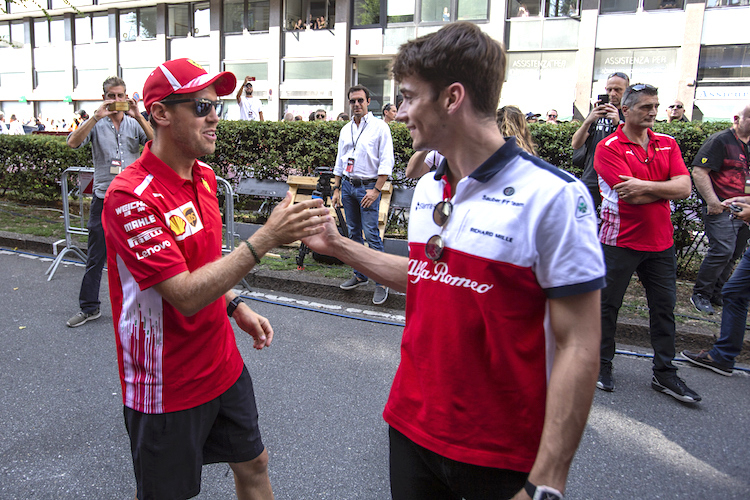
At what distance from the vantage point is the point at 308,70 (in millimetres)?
26281

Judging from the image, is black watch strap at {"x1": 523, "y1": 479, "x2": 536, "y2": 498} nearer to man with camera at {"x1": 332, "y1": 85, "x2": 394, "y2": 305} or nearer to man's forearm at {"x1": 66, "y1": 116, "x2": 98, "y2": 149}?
man with camera at {"x1": 332, "y1": 85, "x2": 394, "y2": 305}

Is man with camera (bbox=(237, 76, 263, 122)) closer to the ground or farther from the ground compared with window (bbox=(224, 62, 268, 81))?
closer to the ground

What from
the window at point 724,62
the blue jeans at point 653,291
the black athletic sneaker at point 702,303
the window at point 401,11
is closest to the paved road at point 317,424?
the blue jeans at point 653,291

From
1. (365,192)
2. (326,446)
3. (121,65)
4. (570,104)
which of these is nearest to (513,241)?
(326,446)

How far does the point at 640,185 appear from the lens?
12.4 feet

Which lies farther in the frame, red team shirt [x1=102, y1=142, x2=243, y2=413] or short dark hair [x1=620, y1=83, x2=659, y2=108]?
short dark hair [x1=620, y1=83, x2=659, y2=108]

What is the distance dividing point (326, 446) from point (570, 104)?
2175 centimetres

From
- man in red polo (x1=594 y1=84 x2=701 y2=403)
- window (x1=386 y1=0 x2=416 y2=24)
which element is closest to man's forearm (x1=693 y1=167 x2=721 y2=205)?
man in red polo (x1=594 y1=84 x2=701 y2=403)

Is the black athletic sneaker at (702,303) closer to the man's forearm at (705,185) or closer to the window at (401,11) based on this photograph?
the man's forearm at (705,185)

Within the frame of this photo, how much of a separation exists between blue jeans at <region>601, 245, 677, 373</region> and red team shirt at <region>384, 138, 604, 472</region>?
9.35 feet

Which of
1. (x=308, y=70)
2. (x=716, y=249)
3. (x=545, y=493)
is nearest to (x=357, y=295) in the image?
(x=716, y=249)

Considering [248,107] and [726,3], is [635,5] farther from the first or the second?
[248,107]

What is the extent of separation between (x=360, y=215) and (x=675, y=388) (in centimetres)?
390

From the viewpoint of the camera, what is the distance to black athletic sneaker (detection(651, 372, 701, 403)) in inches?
152
